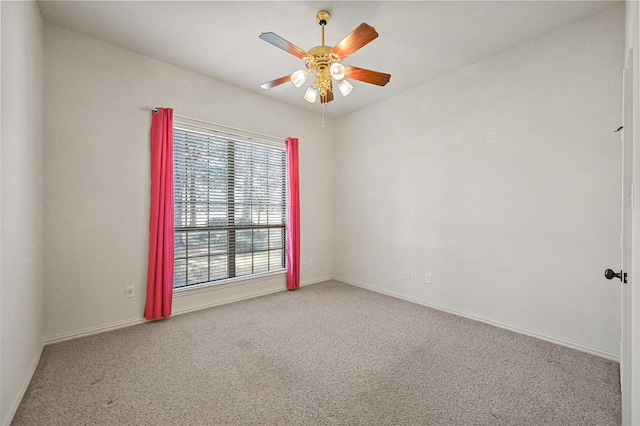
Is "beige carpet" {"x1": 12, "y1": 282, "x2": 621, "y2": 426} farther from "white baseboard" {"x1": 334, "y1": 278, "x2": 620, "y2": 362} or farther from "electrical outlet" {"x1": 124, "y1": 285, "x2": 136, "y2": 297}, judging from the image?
"electrical outlet" {"x1": 124, "y1": 285, "x2": 136, "y2": 297}

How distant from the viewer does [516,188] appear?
280 cm

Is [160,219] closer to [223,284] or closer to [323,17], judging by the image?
[223,284]

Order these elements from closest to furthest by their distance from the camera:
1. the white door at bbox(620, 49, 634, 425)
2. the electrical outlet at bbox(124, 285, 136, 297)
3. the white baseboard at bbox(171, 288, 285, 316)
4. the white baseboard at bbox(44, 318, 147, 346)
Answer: the white door at bbox(620, 49, 634, 425)
the white baseboard at bbox(44, 318, 147, 346)
the electrical outlet at bbox(124, 285, 136, 297)
the white baseboard at bbox(171, 288, 285, 316)

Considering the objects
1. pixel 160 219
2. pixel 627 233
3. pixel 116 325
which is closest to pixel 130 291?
pixel 116 325

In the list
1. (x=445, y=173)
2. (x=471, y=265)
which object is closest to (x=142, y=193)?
(x=445, y=173)

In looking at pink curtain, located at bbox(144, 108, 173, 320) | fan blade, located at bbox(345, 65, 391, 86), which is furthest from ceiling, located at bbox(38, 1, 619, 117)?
pink curtain, located at bbox(144, 108, 173, 320)

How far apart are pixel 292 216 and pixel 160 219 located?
5.89ft

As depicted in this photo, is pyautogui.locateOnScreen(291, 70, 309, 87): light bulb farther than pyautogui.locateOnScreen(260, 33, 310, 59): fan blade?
Yes

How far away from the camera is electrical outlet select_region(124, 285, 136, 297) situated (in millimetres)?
2883

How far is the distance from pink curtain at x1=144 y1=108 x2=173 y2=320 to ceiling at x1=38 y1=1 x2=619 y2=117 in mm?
764

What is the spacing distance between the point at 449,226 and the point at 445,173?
67cm

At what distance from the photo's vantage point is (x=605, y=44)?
232 centimetres

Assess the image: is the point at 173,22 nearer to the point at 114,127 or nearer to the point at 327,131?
the point at 114,127

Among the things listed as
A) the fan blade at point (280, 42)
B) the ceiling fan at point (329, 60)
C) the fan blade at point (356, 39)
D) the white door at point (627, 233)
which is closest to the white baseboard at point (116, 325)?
the ceiling fan at point (329, 60)
